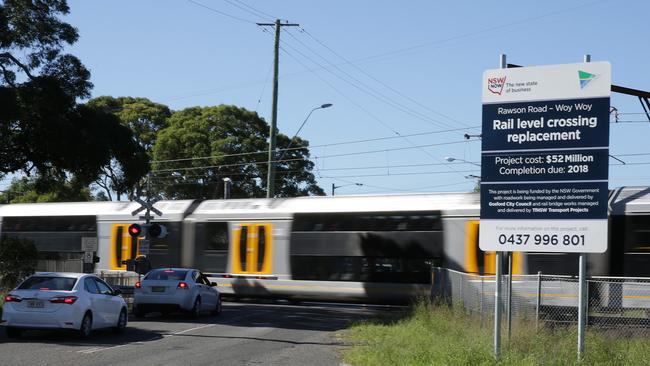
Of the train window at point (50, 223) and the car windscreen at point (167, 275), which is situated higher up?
the train window at point (50, 223)

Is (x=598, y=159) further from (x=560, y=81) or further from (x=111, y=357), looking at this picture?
(x=111, y=357)

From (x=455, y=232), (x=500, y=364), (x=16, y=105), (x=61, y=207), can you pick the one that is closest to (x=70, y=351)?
(x=500, y=364)

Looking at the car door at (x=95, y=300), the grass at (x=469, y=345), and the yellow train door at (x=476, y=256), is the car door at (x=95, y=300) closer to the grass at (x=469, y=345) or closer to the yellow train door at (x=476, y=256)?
the grass at (x=469, y=345)

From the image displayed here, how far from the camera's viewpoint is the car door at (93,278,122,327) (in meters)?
A: 18.5

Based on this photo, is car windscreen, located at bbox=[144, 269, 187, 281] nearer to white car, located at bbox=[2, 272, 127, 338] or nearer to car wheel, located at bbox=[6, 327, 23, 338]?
white car, located at bbox=[2, 272, 127, 338]

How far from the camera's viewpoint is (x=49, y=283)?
17.6 metres

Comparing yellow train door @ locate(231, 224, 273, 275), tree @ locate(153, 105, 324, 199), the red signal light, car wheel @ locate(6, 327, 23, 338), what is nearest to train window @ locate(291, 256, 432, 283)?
yellow train door @ locate(231, 224, 273, 275)

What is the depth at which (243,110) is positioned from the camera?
60.2 metres

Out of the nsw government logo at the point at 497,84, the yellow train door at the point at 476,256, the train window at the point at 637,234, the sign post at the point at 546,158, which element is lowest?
the yellow train door at the point at 476,256

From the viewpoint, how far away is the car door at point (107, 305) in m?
18.5

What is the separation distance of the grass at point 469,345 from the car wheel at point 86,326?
212 inches

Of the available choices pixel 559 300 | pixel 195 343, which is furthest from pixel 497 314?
pixel 559 300

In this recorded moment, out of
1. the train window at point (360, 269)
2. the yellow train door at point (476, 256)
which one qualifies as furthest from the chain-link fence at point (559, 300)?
the train window at point (360, 269)

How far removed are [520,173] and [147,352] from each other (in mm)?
7458
